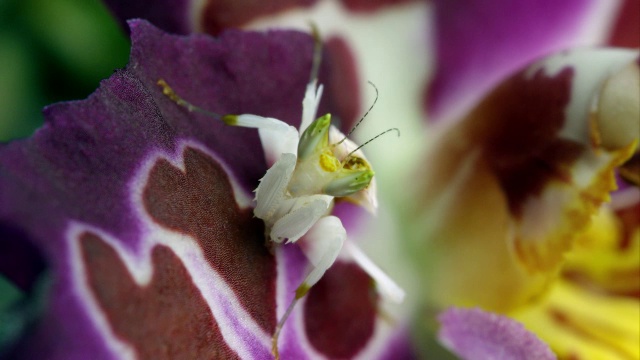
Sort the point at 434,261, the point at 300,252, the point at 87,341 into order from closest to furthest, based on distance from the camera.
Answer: the point at 87,341 < the point at 300,252 < the point at 434,261

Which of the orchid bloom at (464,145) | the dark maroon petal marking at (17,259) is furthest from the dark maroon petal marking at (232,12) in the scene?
the dark maroon petal marking at (17,259)

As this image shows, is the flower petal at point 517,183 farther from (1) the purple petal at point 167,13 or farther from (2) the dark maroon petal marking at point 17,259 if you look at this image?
(2) the dark maroon petal marking at point 17,259

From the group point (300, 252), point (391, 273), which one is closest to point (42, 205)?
point (300, 252)

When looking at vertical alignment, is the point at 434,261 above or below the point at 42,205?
below

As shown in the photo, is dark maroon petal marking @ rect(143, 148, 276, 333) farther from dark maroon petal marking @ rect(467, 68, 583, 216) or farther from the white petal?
dark maroon petal marking @ rect(467, 68, 583, 216)

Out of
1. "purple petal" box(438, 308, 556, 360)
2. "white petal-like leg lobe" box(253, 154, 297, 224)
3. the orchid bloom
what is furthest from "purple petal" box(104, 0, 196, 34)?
"purple petal" box(438, 308, 556, 360)

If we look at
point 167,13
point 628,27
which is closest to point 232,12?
point 167,13

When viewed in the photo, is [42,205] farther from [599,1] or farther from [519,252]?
[599,1]

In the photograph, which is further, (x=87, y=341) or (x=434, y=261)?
(x=434, y=261)
